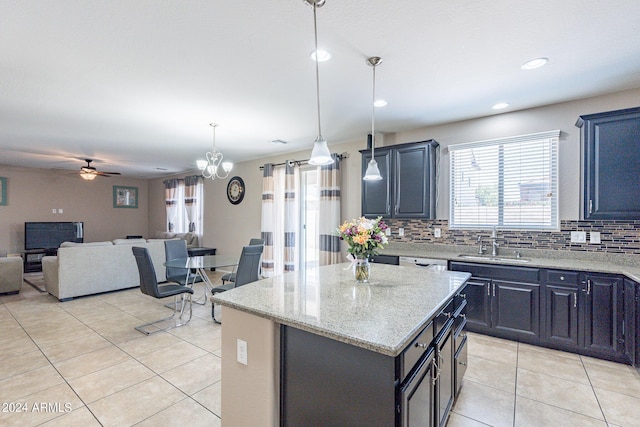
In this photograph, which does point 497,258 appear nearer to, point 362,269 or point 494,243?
point 494,243

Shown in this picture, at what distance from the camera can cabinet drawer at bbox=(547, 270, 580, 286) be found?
285 centimetres

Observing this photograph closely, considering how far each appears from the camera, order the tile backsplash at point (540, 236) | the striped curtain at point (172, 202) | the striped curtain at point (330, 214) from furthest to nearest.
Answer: the striped curtain at point (172, 202) < the striped curtain at point (330, 214) < the tile backsplash at point (540, 236)

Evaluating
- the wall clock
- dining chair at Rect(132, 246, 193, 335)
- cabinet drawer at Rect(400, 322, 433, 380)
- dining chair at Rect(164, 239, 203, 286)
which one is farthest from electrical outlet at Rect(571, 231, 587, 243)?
the wall clock

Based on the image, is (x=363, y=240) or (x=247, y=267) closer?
(x=363, y=240)

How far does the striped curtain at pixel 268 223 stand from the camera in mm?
5863

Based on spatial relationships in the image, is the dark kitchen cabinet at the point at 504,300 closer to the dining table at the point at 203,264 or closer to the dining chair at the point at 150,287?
the dining table at the point at 203,264

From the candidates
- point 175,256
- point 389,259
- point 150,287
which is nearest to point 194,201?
point 175,256

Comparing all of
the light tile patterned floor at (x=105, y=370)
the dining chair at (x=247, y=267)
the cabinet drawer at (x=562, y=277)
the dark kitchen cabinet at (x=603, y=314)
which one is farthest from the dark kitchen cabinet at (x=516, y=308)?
the light tile patterned floor at (x=105, y=370)

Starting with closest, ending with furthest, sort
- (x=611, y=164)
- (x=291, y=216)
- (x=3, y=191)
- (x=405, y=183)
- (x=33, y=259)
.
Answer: (x=611, y=164), (x=405, y=183), (x=291, y=216), (x=3, y=191), (x=33, y=259)

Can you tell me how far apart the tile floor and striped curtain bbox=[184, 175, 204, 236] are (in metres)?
4.08

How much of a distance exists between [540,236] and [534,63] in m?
1.92

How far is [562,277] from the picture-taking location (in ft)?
9.52

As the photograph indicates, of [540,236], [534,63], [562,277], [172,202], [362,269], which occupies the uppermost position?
[534,63]

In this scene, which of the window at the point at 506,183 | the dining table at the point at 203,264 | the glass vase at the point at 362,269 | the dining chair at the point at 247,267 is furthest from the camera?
the dining table at the point at 203,264
